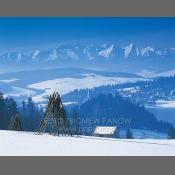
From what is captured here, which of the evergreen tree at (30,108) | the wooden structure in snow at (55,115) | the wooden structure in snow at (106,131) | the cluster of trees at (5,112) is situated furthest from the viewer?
the evergreen tree at (30,108)

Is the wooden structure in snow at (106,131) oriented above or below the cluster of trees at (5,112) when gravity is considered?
below

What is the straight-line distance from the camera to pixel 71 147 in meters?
36.7

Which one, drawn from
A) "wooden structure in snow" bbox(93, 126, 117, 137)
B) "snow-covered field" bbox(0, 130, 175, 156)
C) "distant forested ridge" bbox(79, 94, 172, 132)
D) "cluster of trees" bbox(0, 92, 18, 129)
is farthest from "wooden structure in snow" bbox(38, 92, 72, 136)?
"distant forested ridge" bbox(79, 94, 172, 132)

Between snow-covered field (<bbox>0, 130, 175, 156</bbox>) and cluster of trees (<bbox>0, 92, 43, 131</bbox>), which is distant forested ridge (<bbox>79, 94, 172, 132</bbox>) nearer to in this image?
Result: cluster of trees (<bbox>0, 92, 43, 131</bbox>)

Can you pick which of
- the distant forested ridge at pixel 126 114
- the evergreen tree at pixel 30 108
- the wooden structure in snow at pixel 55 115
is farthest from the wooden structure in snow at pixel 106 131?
the distant forested ridge at pixel 126 114

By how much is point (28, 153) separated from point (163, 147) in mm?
10062

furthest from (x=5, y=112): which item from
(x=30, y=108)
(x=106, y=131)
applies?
(x=30, y=108)

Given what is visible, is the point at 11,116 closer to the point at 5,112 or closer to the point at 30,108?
the point at 5,112

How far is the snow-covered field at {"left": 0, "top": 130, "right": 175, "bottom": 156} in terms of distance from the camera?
35156mm

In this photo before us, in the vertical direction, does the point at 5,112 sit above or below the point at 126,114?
above

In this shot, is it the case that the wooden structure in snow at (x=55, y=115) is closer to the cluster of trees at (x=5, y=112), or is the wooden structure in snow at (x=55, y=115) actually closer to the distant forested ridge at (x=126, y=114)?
the cluster of trees at (x=5, y=112)

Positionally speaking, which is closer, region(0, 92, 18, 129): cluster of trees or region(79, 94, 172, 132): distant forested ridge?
region(0, 92, 18, 129): cluster of trees

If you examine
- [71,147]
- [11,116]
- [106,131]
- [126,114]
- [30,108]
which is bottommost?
[106,131]

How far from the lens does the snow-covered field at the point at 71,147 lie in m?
35.2
